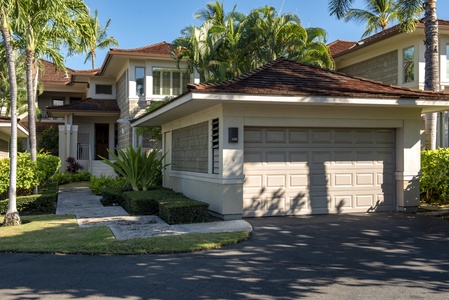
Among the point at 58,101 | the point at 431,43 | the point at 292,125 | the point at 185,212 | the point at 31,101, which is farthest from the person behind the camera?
the point at 58,101

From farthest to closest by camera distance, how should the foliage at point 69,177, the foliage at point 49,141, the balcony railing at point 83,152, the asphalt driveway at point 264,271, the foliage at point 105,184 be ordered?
the foliage at point 49,141
the balcony railing at point 83,152
the foliage at point 69,177
the foliage at point 105,184
the asphalt driveway at point 264,271

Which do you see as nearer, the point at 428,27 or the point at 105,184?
the point at 428,27

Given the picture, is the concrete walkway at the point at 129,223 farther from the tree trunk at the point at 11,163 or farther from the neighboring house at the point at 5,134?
the neighboring house at the point at 5,134

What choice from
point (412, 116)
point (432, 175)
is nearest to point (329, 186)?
point (412, 116)

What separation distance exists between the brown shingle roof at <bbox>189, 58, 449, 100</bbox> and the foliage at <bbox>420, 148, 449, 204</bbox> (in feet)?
9.58

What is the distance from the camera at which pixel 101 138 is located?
30.5 metres

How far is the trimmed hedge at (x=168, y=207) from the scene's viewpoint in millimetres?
10922

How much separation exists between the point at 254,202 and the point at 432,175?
579 centimetres

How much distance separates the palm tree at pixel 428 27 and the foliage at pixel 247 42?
12.1 feet

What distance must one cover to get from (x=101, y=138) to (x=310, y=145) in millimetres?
20919

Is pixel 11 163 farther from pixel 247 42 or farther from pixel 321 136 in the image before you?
pixel 247 42

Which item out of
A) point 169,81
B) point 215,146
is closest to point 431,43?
point 215,146

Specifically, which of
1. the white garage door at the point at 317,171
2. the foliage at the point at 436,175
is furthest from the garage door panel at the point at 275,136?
the foliage at the point at 436,175

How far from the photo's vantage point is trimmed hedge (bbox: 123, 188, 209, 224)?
10922mm
